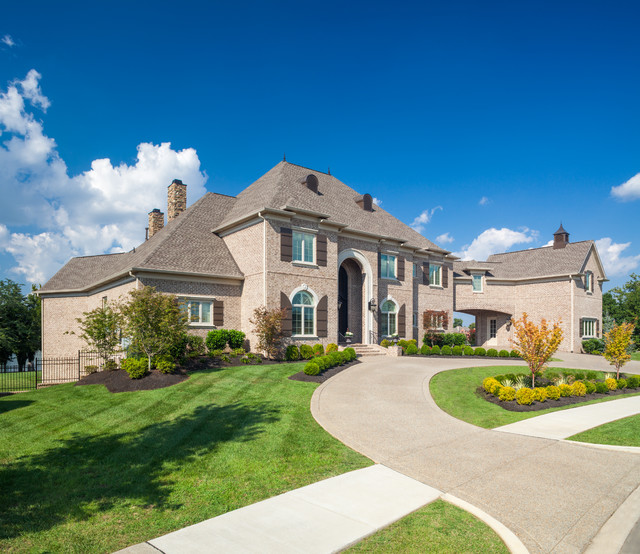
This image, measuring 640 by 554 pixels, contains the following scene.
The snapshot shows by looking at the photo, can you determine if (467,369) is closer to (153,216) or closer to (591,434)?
(591,434)

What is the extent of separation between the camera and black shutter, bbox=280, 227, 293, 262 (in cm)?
2192

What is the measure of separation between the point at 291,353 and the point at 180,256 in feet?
23.9

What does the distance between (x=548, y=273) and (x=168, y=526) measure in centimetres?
3691

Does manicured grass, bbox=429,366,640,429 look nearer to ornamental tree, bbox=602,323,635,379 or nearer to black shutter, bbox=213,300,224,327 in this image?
ornamental tree, bbox=602,323,635,379

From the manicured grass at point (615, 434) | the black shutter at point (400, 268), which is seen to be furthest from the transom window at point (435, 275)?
the manicured grass at point (615, 434)

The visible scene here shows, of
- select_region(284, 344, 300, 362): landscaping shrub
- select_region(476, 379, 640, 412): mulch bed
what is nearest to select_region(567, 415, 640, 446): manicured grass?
select_region(476, 379, 640, 412): mulch bed

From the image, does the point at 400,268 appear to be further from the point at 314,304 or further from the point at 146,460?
the point at 146,460

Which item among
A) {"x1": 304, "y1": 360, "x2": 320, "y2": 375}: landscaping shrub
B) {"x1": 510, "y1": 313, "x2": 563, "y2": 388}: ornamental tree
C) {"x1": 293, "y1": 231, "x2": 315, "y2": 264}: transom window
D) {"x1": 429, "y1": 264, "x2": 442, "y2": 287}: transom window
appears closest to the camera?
{"x1": 510, "y1": 313, "x2": 563, "y2": 388}: ornamental tree

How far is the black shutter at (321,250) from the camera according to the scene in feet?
76.7

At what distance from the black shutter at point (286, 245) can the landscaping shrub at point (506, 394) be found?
11.9 m

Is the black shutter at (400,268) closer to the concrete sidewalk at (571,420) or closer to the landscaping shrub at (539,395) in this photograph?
the landscaping shrub at (539,395)

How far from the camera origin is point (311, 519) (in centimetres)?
591

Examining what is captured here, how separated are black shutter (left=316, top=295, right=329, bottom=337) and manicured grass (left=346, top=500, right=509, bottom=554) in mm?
16894

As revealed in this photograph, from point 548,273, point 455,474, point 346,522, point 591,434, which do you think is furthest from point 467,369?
point 548,273
